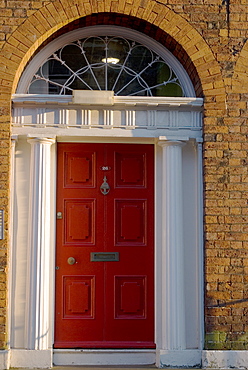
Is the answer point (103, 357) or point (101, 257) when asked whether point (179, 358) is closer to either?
point (103, 357)

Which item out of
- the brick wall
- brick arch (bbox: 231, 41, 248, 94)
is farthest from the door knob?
brick arch (bbox: 231, 41, 248, 94)

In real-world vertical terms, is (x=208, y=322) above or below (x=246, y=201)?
below

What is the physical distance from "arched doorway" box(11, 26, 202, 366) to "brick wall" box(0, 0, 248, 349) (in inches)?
7.9

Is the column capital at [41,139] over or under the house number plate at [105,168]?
over

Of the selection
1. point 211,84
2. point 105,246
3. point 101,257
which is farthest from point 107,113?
point 101,257

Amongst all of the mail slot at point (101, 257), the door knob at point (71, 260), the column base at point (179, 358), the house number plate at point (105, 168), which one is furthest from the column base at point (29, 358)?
the house number plate at point (105, 168)

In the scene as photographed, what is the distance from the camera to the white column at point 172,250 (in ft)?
22.4

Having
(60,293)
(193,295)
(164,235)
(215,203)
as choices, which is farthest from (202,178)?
(60,293)

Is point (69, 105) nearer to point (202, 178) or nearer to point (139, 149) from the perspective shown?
point (139, 149)

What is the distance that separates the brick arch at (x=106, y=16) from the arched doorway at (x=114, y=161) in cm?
25

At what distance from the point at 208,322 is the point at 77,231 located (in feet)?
Answer: 6.02

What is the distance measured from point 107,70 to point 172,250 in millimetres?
2297

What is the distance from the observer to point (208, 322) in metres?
6.78

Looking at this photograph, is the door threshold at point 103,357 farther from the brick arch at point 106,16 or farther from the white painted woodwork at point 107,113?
the brick arch at point 106,16
